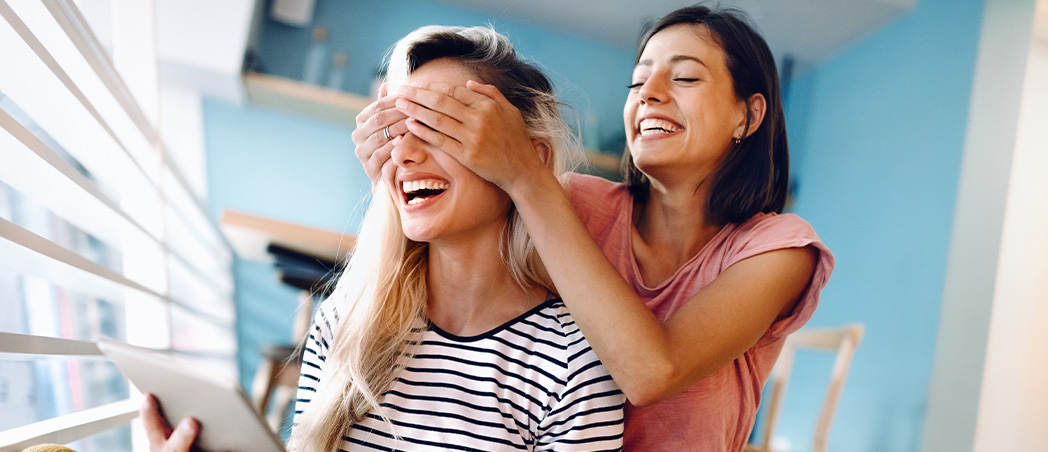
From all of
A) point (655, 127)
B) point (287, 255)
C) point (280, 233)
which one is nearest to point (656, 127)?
point (655, 127)

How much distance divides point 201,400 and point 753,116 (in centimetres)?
83

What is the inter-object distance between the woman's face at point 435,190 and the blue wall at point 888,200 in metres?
2.15

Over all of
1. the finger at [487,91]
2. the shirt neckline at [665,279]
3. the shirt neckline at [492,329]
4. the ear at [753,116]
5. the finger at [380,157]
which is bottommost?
the shirt neckline at [492,329]

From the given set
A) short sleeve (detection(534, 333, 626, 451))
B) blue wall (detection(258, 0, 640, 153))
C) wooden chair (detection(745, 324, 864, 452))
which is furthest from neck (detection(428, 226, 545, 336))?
blue wall (detection(258, 0, 640, 153))

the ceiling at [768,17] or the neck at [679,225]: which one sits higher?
the ceiling at [768,17]

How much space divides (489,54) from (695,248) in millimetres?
431

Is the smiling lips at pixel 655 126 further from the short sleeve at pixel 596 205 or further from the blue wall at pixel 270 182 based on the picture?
the blue wall at pixel 270 182

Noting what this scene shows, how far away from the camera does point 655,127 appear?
98 centimetres

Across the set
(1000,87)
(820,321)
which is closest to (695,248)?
(1000,87)

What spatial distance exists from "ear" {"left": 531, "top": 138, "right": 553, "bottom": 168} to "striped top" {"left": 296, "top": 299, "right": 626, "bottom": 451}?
0.71 ft

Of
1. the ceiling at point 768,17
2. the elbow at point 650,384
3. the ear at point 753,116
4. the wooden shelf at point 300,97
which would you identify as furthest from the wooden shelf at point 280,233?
the ceiling at point 768,17

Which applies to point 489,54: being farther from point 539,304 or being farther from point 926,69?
point 926,69

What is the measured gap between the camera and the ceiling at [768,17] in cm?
272

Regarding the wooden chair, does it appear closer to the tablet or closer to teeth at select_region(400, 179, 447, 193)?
teeth at select_region(400, 179, 447, 193)
